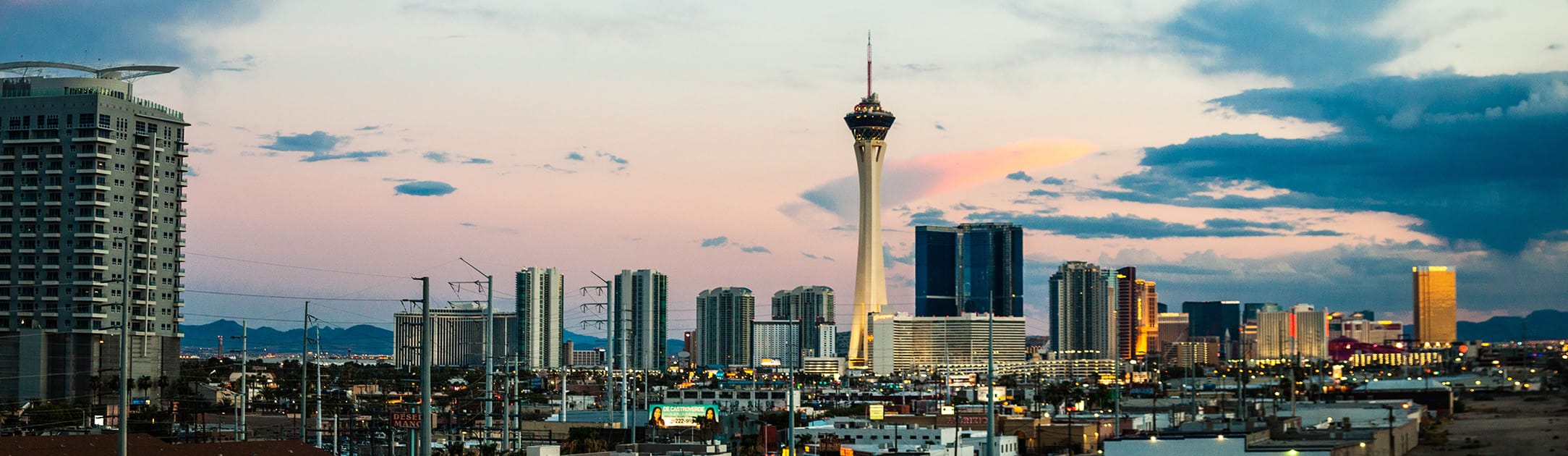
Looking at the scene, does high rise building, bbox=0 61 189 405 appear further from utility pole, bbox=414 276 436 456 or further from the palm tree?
utility pole, bbox=414 276 436 456

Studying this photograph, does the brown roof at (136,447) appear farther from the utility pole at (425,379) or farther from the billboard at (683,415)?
the billboard at (683,415)

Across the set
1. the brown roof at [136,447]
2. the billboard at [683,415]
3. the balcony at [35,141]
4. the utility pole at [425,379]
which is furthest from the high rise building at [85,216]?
the utility pole at [425,379]

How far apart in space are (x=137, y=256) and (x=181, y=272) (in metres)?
4.81

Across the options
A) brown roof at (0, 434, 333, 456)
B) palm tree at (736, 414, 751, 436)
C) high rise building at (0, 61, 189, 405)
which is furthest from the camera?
palm tree at (736, 414, 751, 436)

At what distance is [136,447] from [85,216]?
9492cm

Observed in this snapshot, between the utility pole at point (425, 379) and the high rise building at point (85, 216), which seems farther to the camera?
the high rise building at point (85, 216)

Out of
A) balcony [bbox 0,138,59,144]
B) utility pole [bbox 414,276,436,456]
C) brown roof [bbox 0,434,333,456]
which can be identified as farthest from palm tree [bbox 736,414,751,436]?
utility pole [bbox 414,276,436,456]

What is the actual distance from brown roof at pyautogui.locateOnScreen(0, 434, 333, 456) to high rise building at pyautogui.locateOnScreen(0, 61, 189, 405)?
273ft

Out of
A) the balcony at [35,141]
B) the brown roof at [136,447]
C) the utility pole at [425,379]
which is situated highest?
the balcony at [35,141]

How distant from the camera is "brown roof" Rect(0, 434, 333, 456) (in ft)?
220

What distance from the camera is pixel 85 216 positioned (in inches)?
6137

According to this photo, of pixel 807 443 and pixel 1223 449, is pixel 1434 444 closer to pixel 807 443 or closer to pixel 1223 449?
pixel 1223 449

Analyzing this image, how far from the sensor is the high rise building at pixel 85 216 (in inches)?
5974

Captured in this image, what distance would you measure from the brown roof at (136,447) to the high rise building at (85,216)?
8316 cm
